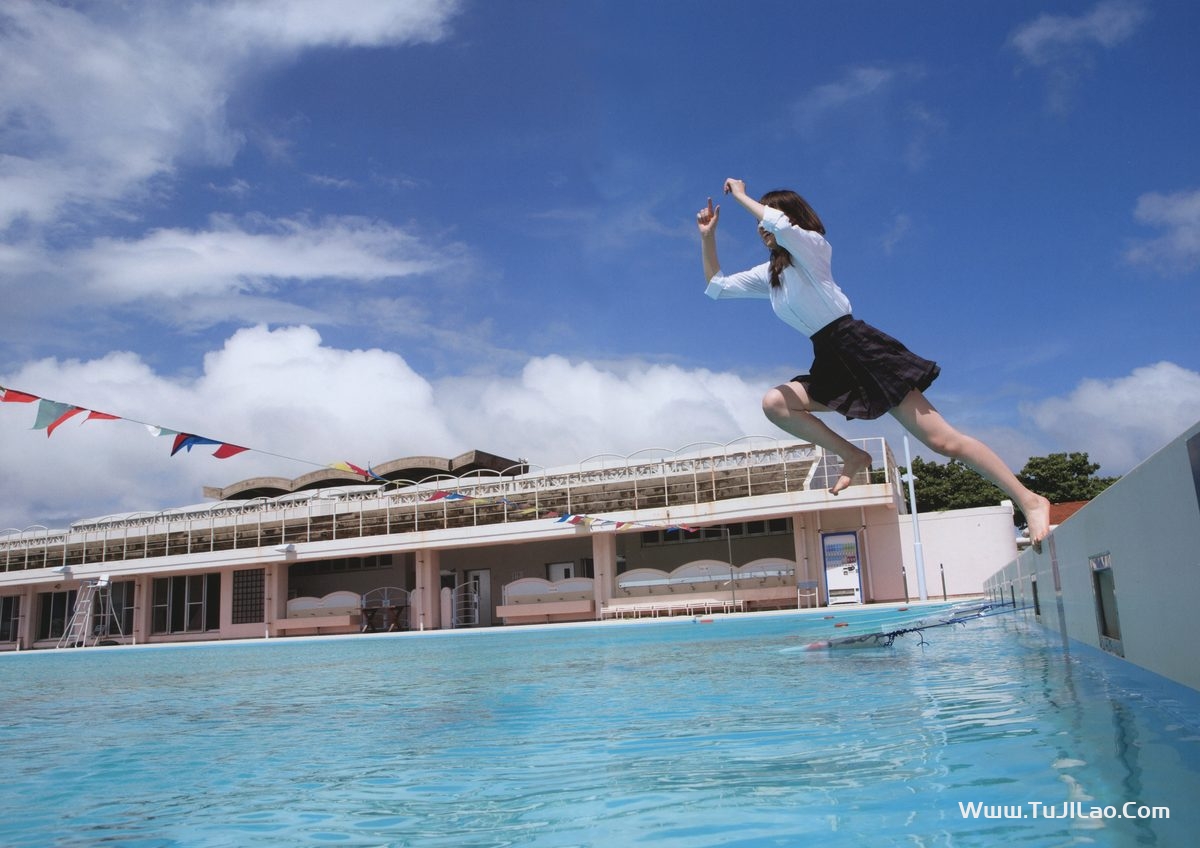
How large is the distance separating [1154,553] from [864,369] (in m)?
1.10

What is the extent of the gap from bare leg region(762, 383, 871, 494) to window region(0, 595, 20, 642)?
42522 millimetres

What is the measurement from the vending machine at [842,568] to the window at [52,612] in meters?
30.3

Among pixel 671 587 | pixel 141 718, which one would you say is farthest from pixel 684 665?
pixel 671 587

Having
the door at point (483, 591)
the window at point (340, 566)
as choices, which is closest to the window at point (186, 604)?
the window at point (340, 566)

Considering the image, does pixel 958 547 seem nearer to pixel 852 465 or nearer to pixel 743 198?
pixel 852 465

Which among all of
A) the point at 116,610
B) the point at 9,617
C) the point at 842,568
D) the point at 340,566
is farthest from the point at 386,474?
the point at 842,568

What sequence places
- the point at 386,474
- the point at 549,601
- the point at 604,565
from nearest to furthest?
the point at 604,565 < the point at 549,601 < the point at 386,474

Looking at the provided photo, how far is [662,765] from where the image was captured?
2.67 metres

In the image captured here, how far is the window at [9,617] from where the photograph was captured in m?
37.4

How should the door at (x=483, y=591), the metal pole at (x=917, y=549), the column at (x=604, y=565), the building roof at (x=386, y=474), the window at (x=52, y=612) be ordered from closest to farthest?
1. the metal pole at (x=917, y=549)
2. the column at (x=604, y=565)
3. the door at (x=483, y=591)
4. the window at (x=52, y=612)
5. the building roof at (x=386, y=474)

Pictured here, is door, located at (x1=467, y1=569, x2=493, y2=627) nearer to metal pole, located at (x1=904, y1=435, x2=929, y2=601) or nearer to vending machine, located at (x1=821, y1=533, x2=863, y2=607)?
vending machine, located at (x1=821, y1=533, x2=863, y2=607)

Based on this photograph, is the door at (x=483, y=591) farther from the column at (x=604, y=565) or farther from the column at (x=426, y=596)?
the column at (x=604, y=565)

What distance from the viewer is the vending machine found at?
77.8ft

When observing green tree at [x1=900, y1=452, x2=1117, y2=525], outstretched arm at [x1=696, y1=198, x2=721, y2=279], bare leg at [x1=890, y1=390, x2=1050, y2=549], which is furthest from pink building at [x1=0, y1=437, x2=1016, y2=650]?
bare leg at [x1=890, y1=390, x2=1050, y2=549]
